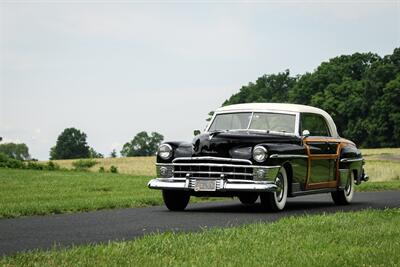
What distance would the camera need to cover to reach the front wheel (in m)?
12.8

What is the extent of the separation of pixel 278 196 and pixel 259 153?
3.30 feet

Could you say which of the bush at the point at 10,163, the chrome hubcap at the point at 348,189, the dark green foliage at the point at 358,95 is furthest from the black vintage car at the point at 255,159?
the dark green foliage at the point at 358,95

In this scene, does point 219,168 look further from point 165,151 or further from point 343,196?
point 343,196

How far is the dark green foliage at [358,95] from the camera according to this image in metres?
88.8

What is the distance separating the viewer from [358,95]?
98562 mm

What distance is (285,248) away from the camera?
7.43 meters

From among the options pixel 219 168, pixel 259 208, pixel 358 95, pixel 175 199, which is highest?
Answer: pixel 358 95

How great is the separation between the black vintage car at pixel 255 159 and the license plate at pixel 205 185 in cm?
2

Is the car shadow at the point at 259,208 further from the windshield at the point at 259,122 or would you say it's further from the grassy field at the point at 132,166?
the grassy field at the point at 132,166

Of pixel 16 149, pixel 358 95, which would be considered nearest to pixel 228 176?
pixel 358 95

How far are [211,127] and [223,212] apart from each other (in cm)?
197

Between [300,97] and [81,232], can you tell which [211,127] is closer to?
[81,232]

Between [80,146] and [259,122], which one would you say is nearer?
[259,122]

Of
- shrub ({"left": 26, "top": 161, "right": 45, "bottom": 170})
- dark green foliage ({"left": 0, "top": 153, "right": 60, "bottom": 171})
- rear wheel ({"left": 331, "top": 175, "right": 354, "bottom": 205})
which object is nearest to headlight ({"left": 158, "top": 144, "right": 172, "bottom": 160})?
rear wheel ({"left": 331, "top": 175, "right": 354, "bottom": 205})
